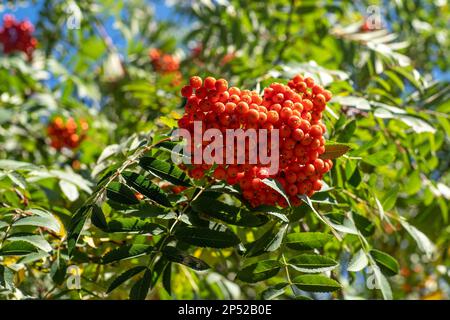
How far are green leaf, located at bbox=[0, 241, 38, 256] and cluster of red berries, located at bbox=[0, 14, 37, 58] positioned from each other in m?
3.59

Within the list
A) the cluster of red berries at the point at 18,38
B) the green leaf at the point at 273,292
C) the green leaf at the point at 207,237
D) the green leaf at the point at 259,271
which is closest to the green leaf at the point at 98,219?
the green leaf at the point at 207,237

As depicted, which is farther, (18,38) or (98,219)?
(18,38)

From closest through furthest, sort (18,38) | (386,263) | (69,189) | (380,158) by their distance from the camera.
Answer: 1. (386,263)
2. (380,158)
3. (69,189)
4. (18,38)

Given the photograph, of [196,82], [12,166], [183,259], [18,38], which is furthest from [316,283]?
[18,38]

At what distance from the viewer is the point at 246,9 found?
165 inches

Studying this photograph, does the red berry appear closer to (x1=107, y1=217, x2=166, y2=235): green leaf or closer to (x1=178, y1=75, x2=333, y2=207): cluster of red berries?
(x1=178, y1=75, x2=333, y2=207): cluster of red berries

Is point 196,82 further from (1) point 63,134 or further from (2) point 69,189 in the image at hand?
(1) point 63,134

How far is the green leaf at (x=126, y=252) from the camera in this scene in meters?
1.98

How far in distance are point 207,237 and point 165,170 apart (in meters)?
0.26

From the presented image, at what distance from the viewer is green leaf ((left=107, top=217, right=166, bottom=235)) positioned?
6.57ft

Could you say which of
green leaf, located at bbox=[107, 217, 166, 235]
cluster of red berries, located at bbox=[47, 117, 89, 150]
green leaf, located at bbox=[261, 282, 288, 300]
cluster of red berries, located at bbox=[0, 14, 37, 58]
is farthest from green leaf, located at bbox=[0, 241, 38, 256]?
cluster of red berries, located at bbox=[0, 14, 37, 58]

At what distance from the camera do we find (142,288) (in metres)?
2.01
